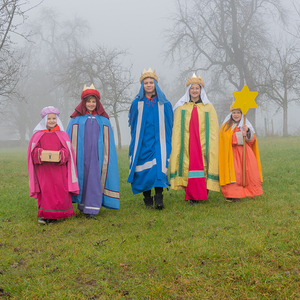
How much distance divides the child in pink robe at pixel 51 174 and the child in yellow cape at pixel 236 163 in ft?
9.26

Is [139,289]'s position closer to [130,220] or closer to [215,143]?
[130,220]

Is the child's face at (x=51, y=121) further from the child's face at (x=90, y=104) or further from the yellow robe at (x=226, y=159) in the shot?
the yellow robe at (x=226, y=159)

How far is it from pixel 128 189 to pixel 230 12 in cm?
2055

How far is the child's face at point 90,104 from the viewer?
574cm

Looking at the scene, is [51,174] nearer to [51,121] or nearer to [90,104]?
[51,121]

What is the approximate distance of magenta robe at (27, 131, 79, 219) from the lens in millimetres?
5121

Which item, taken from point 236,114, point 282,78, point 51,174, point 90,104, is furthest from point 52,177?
point 282,78

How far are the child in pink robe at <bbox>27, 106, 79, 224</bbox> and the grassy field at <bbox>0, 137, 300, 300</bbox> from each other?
270 millimetres

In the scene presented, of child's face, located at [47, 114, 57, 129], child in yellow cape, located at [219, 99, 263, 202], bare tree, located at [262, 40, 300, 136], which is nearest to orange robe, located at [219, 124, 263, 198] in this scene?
child in yellow cape, located at [219, 99, 263, 202]

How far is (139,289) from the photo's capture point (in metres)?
2.87

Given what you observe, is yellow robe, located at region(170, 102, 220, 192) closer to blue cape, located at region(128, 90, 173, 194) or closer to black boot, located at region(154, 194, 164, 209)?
blue cape, located at region(128, 90, 173, 194)

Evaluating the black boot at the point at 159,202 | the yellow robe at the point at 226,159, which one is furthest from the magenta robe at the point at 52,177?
the yellow robe at the point at 226,159

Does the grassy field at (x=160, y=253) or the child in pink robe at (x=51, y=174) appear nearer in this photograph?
the grassy field at (x=160, y=253)

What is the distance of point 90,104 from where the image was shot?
18.8ft
